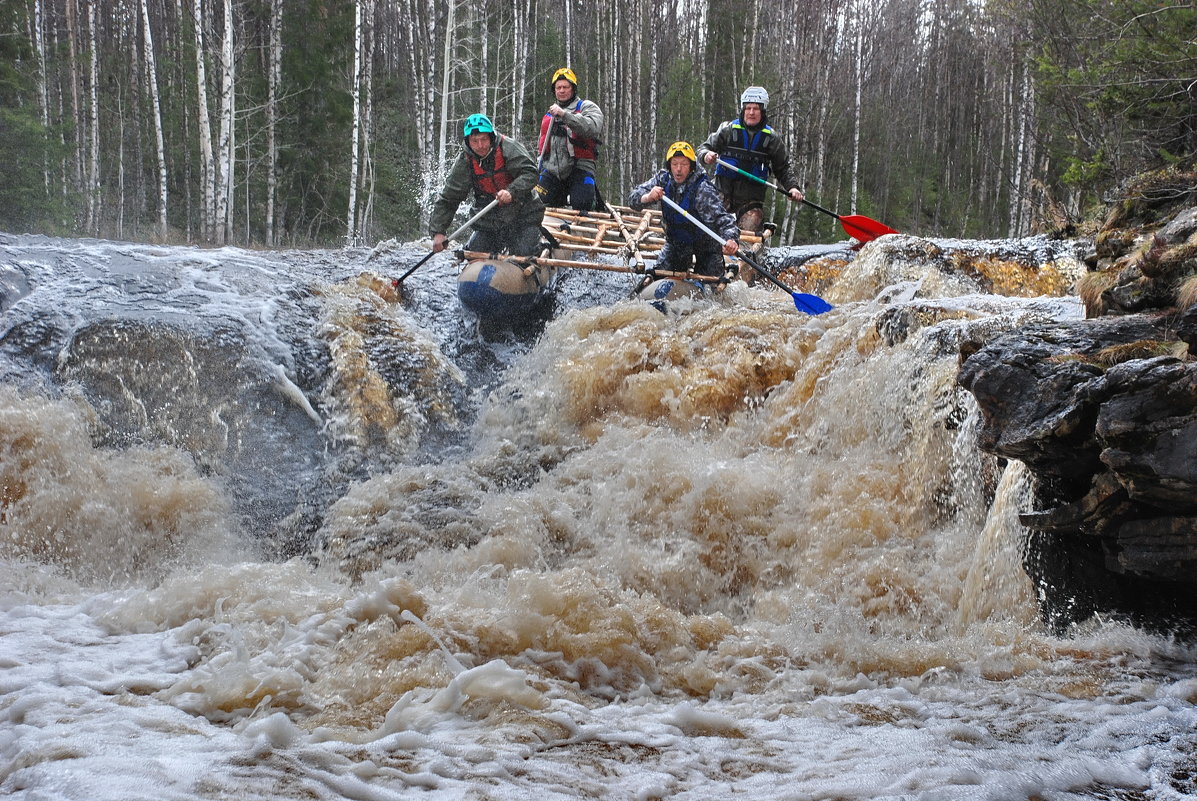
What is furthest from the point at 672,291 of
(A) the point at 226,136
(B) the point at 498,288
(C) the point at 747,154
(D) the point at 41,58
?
(D) the point at 41,58

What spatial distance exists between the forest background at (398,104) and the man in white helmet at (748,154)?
628 cm

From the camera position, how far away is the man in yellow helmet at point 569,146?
9438 millimetres

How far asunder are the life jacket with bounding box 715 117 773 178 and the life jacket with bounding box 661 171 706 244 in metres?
1.65

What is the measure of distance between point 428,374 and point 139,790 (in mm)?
5106

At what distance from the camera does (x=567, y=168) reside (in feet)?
32.8

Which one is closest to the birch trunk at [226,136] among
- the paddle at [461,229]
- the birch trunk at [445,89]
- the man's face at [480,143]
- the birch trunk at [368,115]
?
the birch trunk at [368,115]

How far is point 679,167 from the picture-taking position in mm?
7723

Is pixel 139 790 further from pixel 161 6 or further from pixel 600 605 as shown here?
pixel 161 6

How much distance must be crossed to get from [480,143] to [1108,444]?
591 centimetres

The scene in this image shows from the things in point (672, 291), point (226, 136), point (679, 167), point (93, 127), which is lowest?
point (672, 291)

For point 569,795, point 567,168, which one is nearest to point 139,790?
point 569,795

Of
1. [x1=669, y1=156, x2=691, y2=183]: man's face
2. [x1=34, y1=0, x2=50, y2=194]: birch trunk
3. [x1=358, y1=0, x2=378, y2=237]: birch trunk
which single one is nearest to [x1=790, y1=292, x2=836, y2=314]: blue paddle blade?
[x1=669, y1=156, x2=691, y2=183]: man's face

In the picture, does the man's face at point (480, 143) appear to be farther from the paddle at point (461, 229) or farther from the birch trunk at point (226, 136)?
the birch trunk at point (226, 136)

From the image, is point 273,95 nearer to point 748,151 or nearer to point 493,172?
point 493,172
